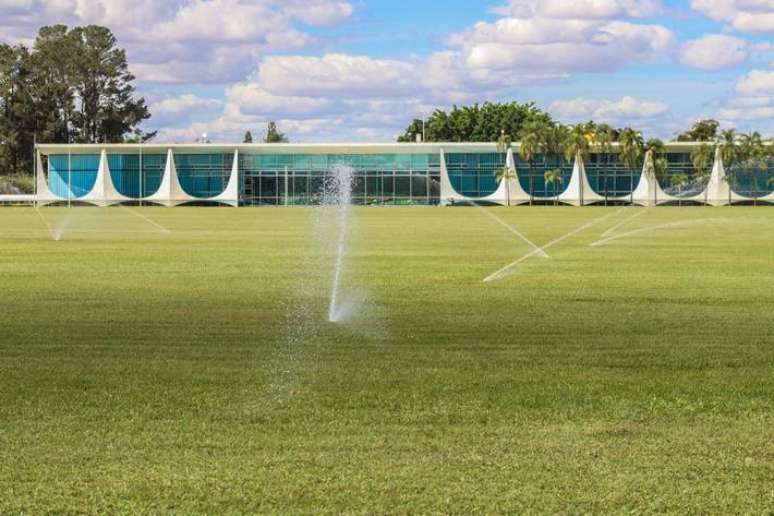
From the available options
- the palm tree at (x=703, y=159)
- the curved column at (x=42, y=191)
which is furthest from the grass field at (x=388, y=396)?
the palm tree at (x=703, y=159)

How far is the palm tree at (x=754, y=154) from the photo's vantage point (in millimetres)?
129000

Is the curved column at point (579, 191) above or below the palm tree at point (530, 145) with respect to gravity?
below

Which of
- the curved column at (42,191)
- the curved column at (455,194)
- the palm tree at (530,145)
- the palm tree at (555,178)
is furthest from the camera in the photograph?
the palm tree at (555,178)

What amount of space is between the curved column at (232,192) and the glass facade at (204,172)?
3.90 metres

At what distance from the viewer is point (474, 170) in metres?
131

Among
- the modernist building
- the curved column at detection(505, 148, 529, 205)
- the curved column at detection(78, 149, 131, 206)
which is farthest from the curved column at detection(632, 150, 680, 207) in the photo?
the curved column at detection(78, 149, 131, 206)

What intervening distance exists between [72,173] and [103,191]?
858 centimetres

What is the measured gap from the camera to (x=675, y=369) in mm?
13438

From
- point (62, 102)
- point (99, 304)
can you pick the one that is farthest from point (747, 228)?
point (62, 102)

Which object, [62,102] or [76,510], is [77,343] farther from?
[62,102]

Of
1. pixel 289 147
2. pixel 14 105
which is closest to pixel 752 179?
pixel 289 147

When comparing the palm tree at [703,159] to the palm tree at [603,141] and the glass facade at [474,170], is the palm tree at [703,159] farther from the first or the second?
the glass facade at [474,170]

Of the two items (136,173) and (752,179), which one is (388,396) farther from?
(752,179)

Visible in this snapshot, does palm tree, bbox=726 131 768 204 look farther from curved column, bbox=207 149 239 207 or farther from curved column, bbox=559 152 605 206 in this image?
curved column, bbox=207 149 239 207
